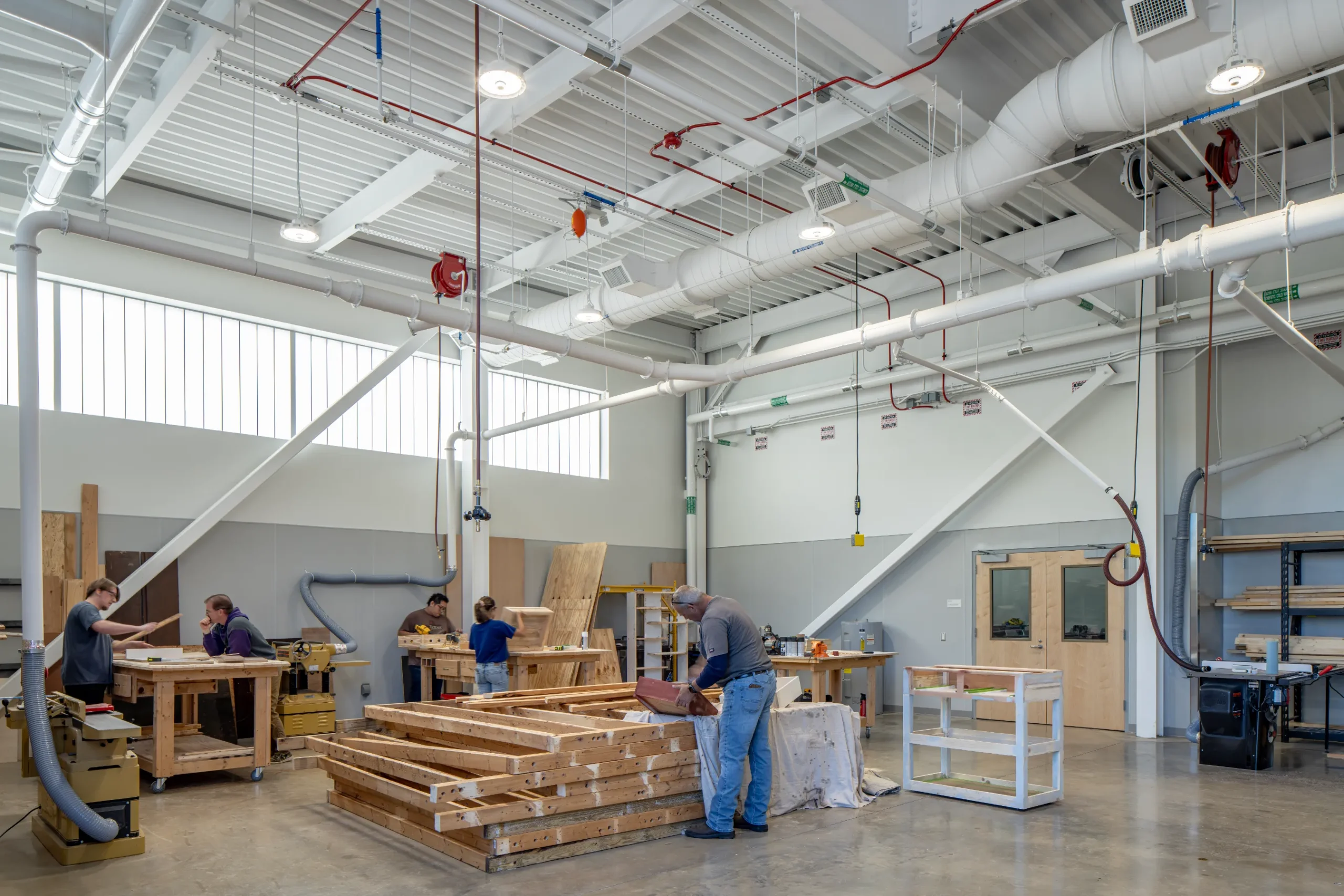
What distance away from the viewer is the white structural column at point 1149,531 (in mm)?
10875

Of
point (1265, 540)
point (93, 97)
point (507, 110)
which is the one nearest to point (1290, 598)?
point (1265, 540)

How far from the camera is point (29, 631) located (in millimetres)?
6254

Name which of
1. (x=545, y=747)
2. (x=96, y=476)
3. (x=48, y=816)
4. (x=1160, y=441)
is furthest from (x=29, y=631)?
(x=1160, y=441)

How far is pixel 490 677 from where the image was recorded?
9.62 m

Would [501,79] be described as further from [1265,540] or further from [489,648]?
[1265,540]

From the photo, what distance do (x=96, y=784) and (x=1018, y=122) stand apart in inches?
301

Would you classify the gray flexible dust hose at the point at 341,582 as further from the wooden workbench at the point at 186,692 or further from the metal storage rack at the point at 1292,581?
the metal storage rack at the point at 1292,581

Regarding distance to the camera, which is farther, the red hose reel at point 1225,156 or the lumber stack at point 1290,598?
the lumber stack at point 1290,598

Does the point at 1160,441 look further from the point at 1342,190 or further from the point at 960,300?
the point at 960,300

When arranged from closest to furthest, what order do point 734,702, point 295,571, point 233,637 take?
point 734,702
point 233,637
point 295,571

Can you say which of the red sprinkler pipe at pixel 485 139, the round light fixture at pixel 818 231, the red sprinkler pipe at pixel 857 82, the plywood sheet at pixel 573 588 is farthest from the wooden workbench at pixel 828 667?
the red sprinkler pipe at pixel 857 82

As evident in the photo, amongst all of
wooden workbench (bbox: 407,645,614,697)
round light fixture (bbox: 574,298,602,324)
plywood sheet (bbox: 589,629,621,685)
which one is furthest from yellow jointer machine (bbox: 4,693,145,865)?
plywood sheet (bbox: 589,629,621,685)

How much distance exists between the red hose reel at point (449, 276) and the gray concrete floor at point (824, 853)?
504cm

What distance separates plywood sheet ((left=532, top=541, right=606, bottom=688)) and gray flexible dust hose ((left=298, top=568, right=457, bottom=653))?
75.6 inches
